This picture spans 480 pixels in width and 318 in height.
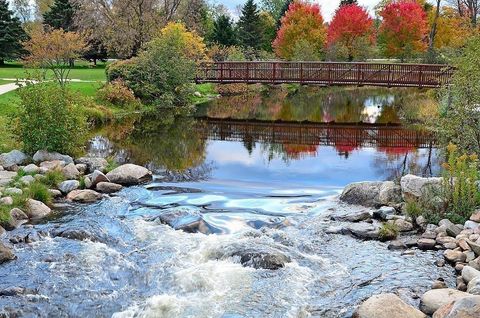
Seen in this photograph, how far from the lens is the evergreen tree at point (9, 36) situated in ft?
152

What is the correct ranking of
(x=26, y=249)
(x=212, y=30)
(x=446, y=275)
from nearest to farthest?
(x=446, y=275), (x=26, y=249), (x=212, y=30)

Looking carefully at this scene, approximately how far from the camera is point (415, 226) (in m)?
11.9

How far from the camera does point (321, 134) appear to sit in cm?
2520

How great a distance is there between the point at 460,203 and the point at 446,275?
2779 mm

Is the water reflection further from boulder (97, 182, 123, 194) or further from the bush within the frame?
the bush

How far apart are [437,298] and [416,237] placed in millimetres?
3514

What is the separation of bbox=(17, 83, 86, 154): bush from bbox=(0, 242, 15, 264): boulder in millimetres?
6926

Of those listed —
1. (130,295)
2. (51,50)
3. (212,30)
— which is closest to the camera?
(130,295)

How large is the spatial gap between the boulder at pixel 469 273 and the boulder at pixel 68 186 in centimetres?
983

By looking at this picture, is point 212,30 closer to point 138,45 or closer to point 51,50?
point 138,45

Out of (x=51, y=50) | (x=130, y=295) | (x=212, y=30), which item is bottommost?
(x=130, y=295)

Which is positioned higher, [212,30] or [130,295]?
[212,30]

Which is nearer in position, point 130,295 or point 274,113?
point 130,295

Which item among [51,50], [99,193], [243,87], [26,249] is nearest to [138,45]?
[243,87]
